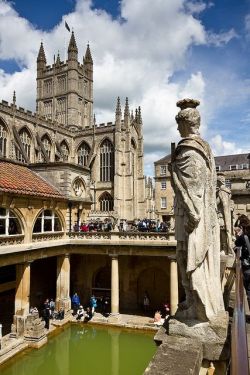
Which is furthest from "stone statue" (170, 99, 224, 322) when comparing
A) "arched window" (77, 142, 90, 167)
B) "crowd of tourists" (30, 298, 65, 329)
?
"arched window" (77, 142, 90, 167)

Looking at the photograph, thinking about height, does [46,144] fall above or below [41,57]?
below

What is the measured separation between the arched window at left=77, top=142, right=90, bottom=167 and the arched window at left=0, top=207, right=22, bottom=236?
37549 millimetres

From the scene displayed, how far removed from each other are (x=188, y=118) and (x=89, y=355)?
16.2 metres

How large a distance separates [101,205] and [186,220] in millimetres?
50020

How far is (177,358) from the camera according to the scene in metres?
2.93

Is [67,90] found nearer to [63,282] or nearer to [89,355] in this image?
[63,282]

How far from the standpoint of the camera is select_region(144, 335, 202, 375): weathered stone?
270 centimetres

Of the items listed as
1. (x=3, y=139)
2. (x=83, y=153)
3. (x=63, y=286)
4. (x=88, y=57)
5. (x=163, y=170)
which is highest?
(x=88, y=57)

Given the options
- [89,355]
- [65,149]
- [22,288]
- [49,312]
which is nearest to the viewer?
[89,355]

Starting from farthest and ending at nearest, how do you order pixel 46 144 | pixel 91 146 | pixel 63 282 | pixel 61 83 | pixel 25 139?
pixel 61 83
pixel 91 146
pixel 46 144
pixel 25 139
pixel 63 282

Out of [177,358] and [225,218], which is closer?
[177,358]

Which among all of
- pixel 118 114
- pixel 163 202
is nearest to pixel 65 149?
pixel 118 114

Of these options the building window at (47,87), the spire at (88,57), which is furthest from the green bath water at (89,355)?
the spire at (88,57)

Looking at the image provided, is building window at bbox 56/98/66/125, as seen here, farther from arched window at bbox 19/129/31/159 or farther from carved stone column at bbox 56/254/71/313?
carved stone column at bbox 56/254/71/313
